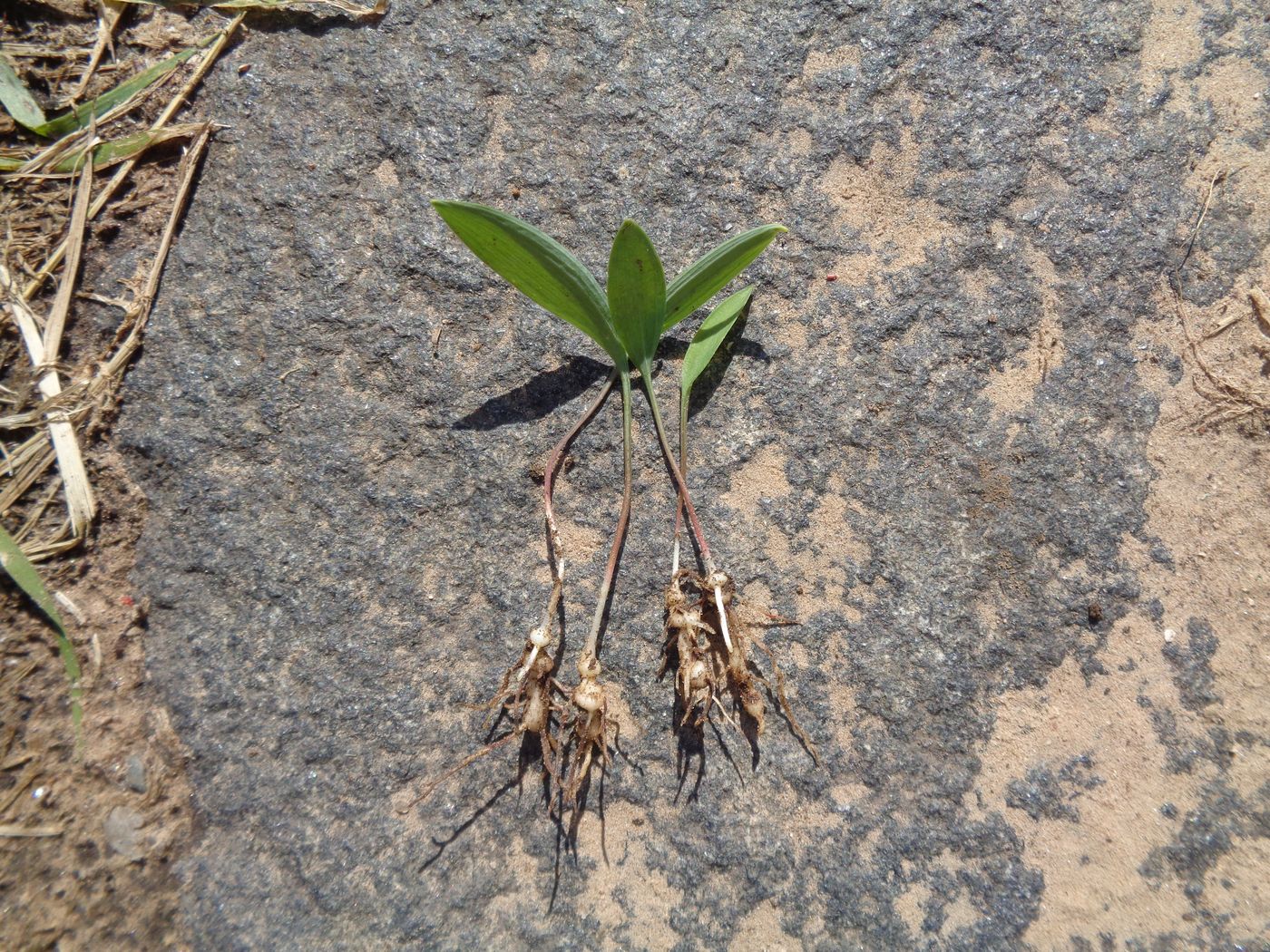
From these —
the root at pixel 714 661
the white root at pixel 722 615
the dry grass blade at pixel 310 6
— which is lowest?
the root at pixel 714 661

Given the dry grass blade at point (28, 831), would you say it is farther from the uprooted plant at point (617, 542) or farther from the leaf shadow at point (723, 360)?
the leaf shadow at point (723, 360)

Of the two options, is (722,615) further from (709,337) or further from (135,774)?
(135,774)

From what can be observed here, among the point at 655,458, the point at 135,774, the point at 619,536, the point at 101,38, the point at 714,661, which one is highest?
the point at 101,38

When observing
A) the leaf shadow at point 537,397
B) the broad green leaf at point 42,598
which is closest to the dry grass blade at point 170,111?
the broad green leaf at point 42,598

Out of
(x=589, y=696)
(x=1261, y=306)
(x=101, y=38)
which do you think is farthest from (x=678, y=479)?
(x=101, y=38)

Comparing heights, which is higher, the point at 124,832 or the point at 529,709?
the point at 529,709

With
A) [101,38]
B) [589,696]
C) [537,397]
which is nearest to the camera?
[589,696]

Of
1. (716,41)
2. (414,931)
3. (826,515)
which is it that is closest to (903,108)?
(716,41)
